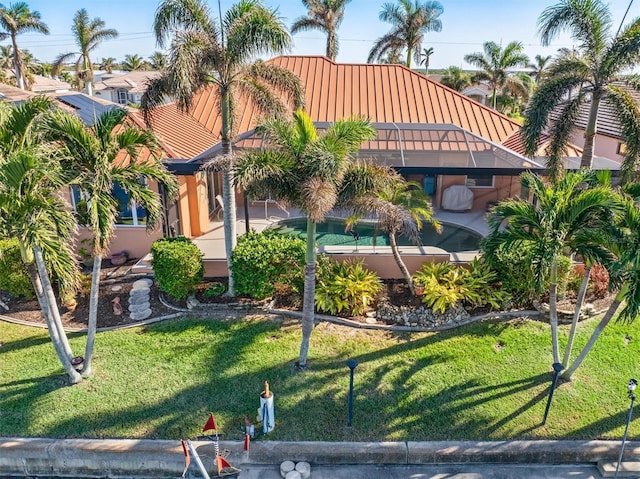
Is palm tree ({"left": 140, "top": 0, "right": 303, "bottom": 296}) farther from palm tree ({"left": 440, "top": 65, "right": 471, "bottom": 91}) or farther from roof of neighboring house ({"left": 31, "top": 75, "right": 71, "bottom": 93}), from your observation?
palm tree ({"left": 440, "top": 65, "right": 471, "bottom": 91})

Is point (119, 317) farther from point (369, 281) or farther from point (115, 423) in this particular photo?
point (369, 281)

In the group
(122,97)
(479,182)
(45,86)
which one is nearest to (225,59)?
(479,182)

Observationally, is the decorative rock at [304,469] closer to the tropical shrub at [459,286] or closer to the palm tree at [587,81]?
the tropical shrub at [459,286]

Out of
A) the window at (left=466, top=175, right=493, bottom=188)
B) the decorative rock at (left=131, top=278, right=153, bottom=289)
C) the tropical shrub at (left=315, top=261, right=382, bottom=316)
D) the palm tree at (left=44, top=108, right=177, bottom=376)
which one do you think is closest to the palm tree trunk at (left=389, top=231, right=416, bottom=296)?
the tropical shrub at (left=315, top=261, right=382, bottom=316)

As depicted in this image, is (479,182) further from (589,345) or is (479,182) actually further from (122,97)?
(122,97)

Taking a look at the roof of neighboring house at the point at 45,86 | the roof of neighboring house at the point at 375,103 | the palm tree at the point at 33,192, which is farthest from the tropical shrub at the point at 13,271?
the roof of neighboring house at the point at 45,86

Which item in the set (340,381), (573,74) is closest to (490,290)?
(340,381)
